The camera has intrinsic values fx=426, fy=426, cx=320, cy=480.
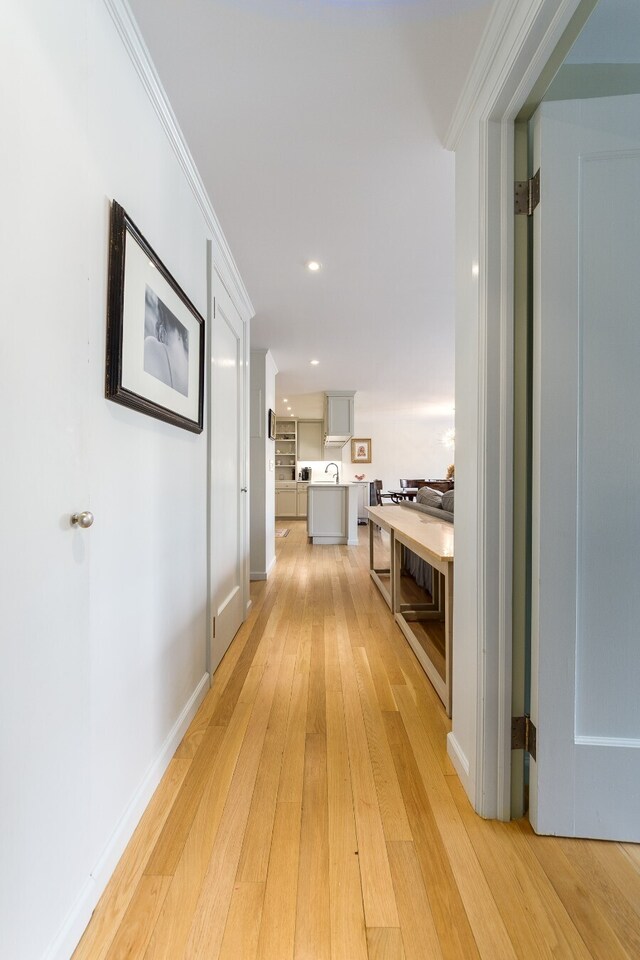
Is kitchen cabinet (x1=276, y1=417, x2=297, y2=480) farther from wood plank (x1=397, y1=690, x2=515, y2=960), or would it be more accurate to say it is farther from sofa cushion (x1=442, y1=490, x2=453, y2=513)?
wood plank (x1=397, y1=690, x2=515, y2=960)

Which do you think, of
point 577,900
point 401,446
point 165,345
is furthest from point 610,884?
point 401,446

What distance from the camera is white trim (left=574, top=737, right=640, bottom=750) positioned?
3.95ft

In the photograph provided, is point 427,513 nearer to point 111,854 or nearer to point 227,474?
point 227,474

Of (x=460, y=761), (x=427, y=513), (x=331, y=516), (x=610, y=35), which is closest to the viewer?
(x=610, y=35)

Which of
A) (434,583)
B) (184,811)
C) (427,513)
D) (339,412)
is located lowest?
(184,811)

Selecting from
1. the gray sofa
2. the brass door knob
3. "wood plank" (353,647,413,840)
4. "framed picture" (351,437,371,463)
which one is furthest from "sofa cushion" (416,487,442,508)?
"framed picture" (351,437,371,463)

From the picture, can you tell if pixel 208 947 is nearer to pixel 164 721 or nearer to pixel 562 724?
pixel 164 721

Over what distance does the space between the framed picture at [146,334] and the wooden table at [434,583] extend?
1233 millimetres

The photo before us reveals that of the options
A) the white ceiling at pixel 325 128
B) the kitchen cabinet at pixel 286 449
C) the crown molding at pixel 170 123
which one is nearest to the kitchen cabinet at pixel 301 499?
the kitchen cabinet at pixel 286 449

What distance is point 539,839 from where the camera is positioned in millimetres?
1211

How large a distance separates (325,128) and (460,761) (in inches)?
93.0

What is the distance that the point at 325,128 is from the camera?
1.63 metres

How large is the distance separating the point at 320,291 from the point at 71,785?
10.2ft

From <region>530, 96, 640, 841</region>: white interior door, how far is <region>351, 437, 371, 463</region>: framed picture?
8.97 metres
